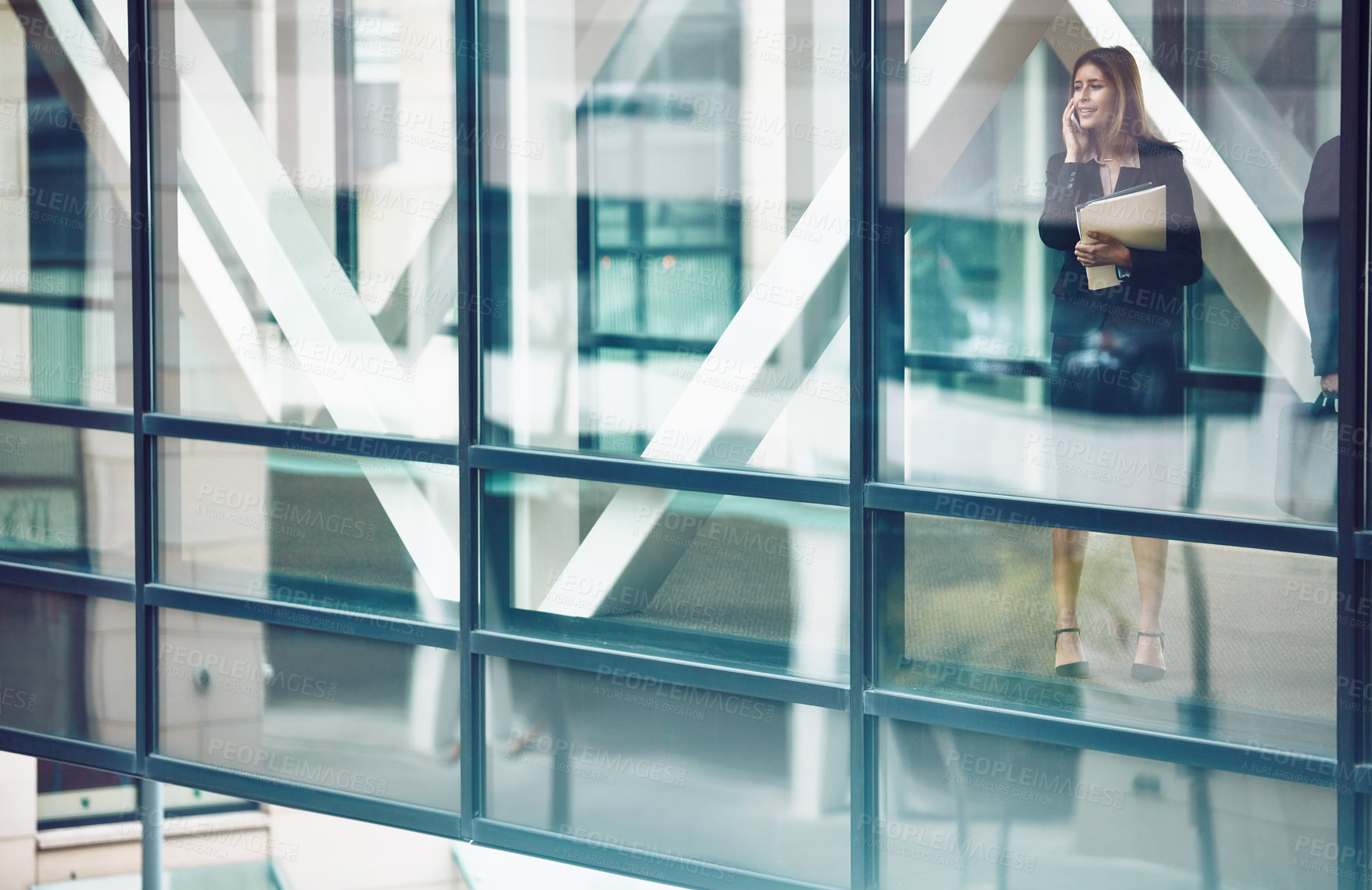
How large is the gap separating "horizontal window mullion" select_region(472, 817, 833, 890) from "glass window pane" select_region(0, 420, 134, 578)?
110 inches

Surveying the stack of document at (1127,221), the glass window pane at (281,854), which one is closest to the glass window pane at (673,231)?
the stack of document at (1127,221)

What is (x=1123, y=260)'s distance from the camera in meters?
4.61

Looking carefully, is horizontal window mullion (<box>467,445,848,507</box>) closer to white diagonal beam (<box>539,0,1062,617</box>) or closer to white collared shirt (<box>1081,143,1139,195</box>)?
white diagonal beam (<box>539,0,1062,617</box>)

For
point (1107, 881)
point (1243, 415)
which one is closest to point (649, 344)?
point (1243, 415)

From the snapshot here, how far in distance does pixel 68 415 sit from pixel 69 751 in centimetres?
196

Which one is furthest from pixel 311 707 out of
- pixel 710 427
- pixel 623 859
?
pixel 710 427

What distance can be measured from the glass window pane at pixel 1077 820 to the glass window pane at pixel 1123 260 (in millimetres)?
1027

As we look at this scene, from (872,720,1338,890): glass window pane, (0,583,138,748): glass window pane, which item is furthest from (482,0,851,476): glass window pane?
(0,583,138,748): glass window pane

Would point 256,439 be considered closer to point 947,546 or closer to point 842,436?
point 842,436

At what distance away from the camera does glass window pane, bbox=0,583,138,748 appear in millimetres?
6945

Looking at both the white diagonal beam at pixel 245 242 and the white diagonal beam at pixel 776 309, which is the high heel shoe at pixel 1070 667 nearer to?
the white diagonal beam at pixel 776 309

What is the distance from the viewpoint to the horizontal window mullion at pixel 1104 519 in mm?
4316

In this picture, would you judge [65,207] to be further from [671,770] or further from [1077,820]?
[1077,820]

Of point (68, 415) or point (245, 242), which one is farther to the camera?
point (68, 415)
